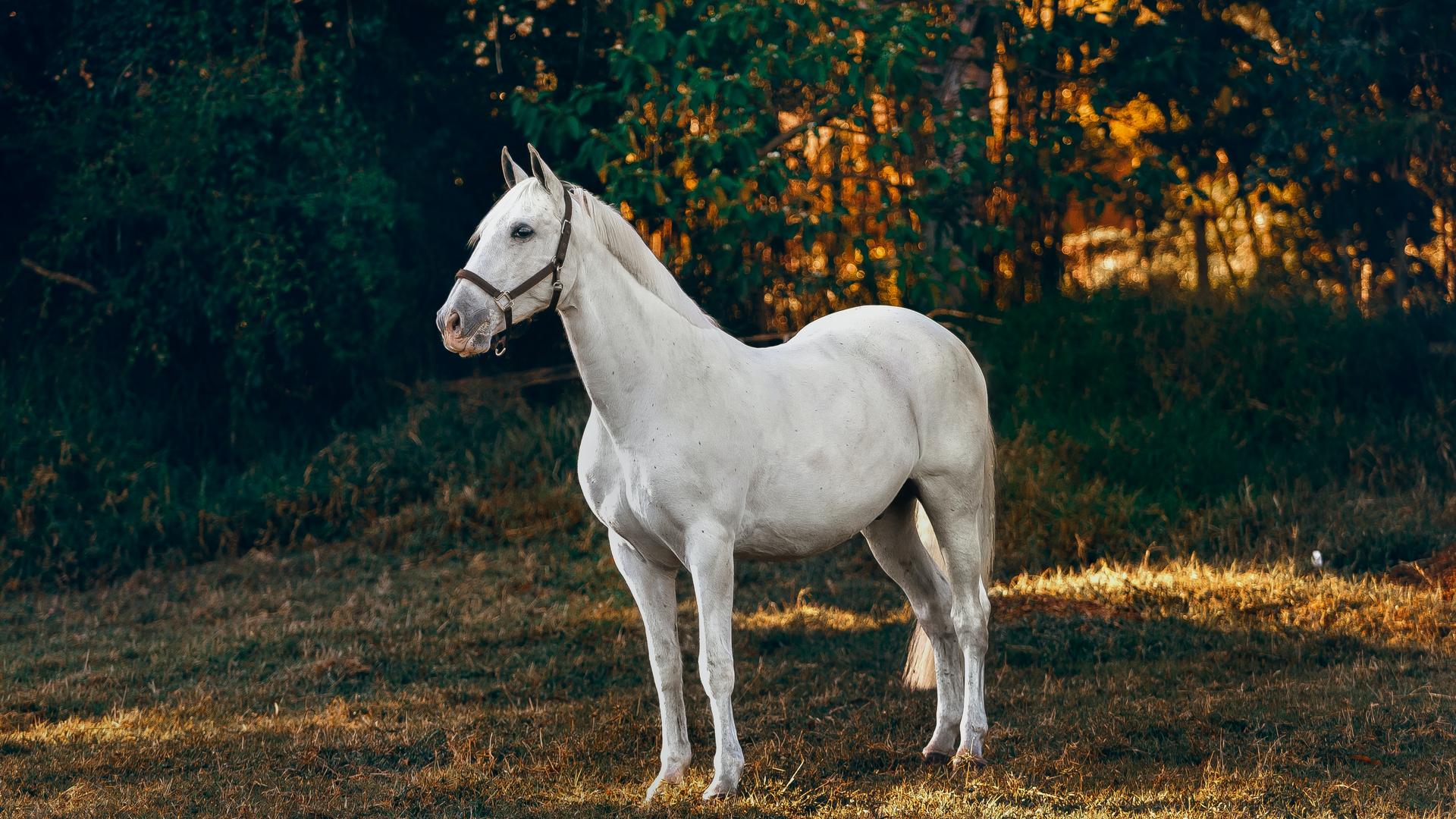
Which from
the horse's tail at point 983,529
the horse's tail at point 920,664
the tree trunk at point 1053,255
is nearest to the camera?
the horse's tail at point 983,529

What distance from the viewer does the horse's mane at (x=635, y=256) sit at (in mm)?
4516

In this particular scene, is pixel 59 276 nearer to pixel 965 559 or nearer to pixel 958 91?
pixel 958 91

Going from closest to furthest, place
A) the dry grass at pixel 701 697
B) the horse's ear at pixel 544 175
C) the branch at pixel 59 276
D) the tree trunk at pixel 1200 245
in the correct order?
the horse's ear at pixel 544 175 < the dry grass at pixel 701 697 < the branch at pixel 59 276 < the tree trunk at pixel 1200 245

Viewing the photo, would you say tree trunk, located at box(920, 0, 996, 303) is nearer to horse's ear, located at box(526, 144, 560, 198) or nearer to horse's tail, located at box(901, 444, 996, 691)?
horse's tail, located at box(901, 444, 996, 691)

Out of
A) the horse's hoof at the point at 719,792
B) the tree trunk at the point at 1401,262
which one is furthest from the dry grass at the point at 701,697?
the tree trunk at the point at 1401,262

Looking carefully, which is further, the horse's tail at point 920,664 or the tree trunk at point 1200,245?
the tree trunk at point 1200,245

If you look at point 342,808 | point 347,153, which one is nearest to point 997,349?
point 347,153

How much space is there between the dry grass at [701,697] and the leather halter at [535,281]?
166 cm

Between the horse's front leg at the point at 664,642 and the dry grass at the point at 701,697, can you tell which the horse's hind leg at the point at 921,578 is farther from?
the horse's front leg at the point at 664,642

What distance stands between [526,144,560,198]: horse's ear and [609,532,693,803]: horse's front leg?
1208 millimetres

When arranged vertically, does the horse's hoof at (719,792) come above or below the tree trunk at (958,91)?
below

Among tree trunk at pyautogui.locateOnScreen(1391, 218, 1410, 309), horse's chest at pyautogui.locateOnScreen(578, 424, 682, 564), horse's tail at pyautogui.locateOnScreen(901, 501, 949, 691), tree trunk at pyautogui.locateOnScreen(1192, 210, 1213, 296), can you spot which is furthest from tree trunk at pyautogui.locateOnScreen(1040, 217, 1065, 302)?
horse's chest at pyautogui.locateOnScreen(578, 424, 682, 564)

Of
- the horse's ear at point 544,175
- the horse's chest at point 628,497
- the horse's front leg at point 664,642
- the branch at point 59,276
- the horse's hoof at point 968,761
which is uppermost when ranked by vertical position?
the horse's ear at point 544,175

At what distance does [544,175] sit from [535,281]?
34 centimetres
